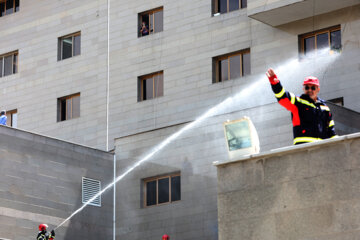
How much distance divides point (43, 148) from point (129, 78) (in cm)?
769

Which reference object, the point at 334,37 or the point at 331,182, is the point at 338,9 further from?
the point at 331,182

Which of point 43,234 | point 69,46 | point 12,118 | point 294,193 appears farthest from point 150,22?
point 294,193

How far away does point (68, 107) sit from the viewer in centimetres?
3847

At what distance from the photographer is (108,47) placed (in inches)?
1486

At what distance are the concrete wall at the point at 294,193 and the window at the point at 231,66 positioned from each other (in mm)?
18566

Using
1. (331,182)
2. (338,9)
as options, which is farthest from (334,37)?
(331,182)

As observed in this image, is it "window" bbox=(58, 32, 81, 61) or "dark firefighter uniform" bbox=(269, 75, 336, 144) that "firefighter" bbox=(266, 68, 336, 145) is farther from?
"window" bbox=(58, 32, 81, 61)

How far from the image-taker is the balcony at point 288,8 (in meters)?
30.2

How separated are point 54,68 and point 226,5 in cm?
902

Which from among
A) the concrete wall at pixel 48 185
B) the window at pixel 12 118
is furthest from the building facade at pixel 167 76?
the concrete wall at pixel 48 185

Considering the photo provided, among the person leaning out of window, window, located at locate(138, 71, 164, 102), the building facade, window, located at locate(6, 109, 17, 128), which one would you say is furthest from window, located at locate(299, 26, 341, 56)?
window, located at locate(6, 109, 17, 128)

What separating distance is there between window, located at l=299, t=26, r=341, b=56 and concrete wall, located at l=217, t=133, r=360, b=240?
16.9 meters

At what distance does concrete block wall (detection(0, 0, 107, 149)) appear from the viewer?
37500 millimetres

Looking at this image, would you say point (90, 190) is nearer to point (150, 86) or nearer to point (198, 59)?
point (150, 86)
